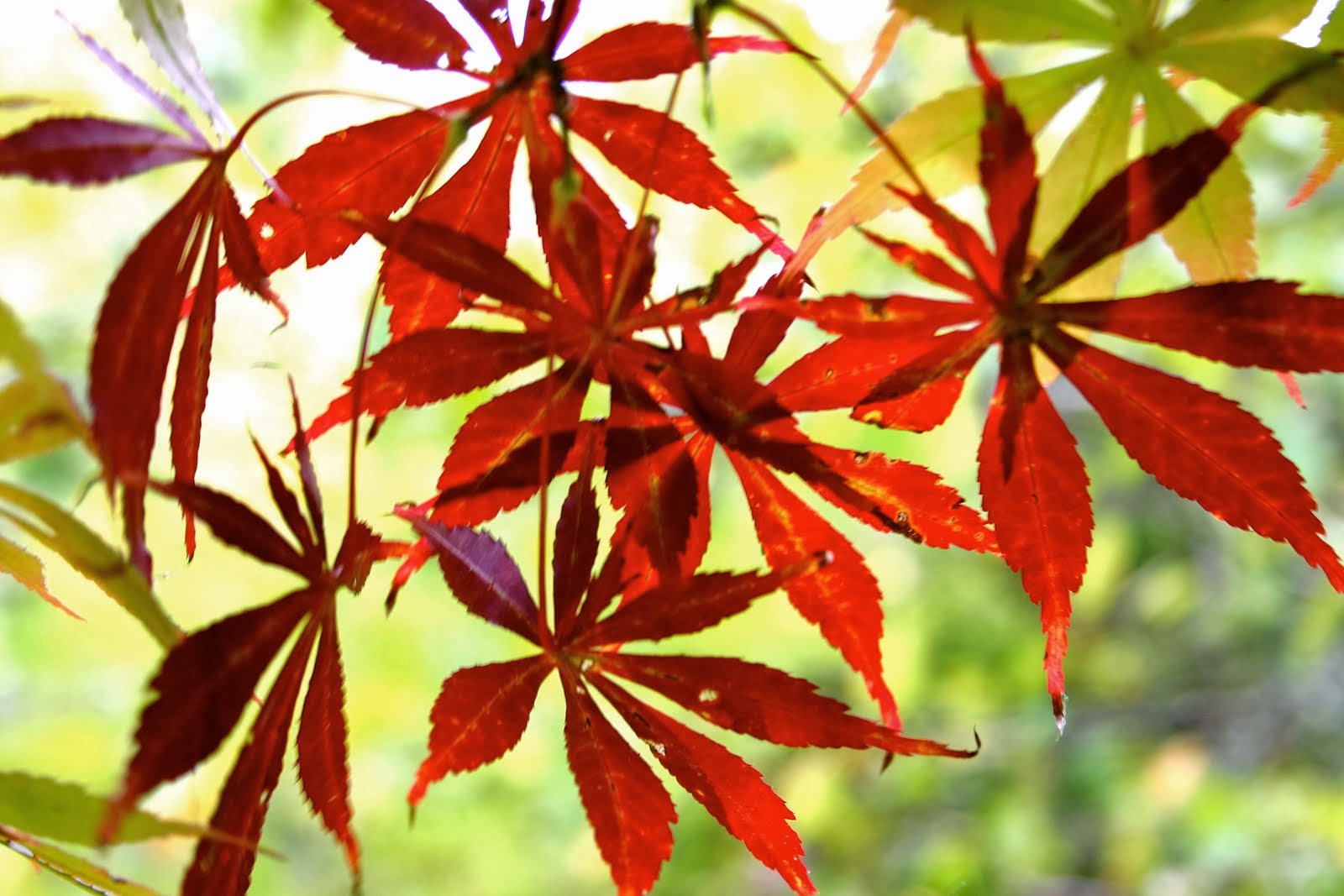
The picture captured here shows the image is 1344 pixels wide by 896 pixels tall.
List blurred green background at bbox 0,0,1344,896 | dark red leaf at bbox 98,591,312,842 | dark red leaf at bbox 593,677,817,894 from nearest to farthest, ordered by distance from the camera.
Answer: dark red leaf at bbox 98,591,312,842
dark red leaf at bbox 593,677,817,894
blurred green background at bbox 0,0,1344,896

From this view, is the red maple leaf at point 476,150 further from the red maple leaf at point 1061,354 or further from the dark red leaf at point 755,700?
the dark red leaf at point 755,700

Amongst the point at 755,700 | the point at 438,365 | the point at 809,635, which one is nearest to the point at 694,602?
the point at 755,700

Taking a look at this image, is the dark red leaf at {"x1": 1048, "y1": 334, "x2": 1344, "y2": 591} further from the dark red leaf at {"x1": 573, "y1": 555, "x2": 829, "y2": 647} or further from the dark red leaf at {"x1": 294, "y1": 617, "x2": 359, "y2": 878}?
the dark red leaf at {"x1": 294, "y1": 617, "x2": 359, "y2": 878}

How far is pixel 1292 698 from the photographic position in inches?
108

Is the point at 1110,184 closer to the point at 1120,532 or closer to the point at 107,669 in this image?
the point at 107,669

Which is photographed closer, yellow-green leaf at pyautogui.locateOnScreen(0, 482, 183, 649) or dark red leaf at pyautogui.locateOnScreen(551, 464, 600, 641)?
yellow-green leaf at pyautogui.locateOnScreen(0, 482, 183, 649)

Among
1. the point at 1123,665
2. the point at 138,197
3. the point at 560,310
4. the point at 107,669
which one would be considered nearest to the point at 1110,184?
the point at 560,310

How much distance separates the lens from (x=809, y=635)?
2303 mm

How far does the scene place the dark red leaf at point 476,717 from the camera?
44cm

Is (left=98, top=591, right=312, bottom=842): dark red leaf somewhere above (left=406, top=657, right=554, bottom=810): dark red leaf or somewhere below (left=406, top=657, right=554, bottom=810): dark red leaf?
below

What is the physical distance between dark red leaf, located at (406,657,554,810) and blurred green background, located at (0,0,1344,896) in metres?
1.28

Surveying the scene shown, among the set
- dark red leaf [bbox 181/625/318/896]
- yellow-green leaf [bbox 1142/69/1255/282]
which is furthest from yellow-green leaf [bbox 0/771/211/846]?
yellow-green leaf [bbox 1142/69/1255/282]

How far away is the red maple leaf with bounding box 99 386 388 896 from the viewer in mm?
360

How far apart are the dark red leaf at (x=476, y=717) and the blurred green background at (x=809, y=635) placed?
1284 mm
